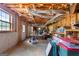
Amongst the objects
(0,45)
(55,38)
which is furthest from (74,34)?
Result: (0,45)

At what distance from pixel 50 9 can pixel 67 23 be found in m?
0.56

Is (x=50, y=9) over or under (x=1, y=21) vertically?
over

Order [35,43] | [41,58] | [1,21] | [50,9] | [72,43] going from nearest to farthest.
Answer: [41,58], [72,43], [50,9], [1,21], [35,43]

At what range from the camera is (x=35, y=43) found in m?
4.96

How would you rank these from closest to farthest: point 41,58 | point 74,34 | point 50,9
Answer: point 41,58 → point 74,34 → point 50,9

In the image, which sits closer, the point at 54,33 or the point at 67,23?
the point at 67,23

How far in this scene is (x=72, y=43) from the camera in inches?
103

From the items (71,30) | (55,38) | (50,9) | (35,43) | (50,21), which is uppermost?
(50,9)

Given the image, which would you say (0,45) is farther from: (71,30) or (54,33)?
(71,30)

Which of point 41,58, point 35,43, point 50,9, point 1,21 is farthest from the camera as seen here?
point 35,43

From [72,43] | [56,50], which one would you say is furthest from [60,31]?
[72,43]

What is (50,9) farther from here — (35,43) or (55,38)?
(35,43)

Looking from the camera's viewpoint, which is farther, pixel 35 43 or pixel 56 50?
pixel 35 43

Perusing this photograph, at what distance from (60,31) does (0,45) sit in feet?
7.05
